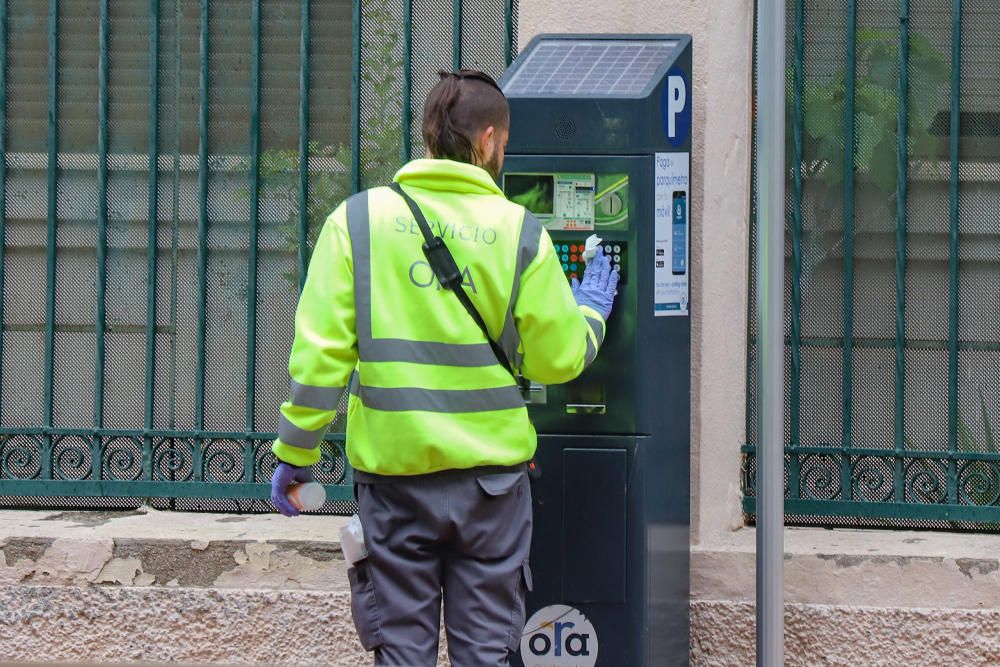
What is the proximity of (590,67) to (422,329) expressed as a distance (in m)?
1.19

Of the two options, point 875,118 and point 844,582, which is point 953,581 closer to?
point 844,582

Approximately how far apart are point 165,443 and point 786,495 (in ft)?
7.38

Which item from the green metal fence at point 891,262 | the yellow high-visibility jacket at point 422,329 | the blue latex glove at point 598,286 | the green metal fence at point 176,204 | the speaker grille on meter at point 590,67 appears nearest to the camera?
the yellow high-visibility jacket at point 422,329

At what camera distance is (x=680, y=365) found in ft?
13.0

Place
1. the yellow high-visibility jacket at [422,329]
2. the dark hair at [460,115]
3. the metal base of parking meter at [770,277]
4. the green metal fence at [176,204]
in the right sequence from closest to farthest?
1. the yellow high-visibility jacket at [422,329]
2. the dark hair at [460,115]
3. the metal base of parking meter at [770,277]
4. the green metal fence at [176,204]

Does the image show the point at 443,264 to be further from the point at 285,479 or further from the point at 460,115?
the point at 285,479

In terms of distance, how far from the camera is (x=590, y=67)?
12.9 ft

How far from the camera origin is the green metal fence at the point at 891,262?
461 centimetres

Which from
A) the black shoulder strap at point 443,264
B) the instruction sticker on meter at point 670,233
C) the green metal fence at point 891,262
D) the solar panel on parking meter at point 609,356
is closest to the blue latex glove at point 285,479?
the black shoulder strap at point 443,264

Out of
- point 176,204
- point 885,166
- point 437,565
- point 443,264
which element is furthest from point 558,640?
point 176,204

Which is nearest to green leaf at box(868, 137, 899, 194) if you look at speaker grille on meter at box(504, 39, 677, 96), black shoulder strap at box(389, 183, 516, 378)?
speaker grille on meter at box(504, 39, 677, 96)

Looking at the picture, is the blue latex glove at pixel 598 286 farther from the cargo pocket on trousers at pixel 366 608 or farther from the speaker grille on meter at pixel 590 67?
the cargo pocket on trousers at pixel 366 608

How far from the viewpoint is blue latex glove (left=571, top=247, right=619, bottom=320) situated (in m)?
3.67

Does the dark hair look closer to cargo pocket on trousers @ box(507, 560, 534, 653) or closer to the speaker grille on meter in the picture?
the speaker grille on meter
